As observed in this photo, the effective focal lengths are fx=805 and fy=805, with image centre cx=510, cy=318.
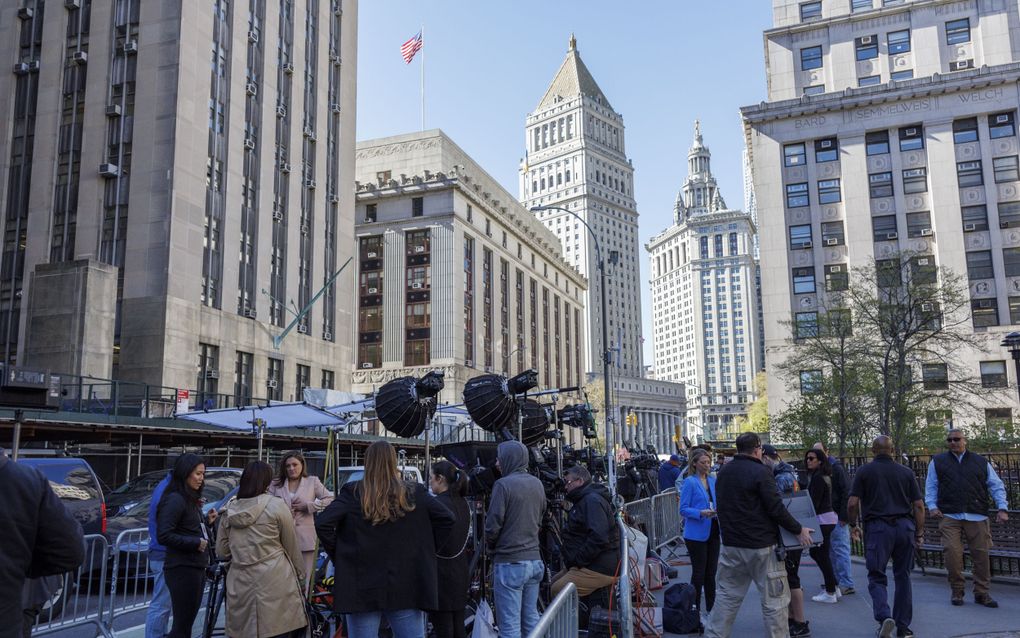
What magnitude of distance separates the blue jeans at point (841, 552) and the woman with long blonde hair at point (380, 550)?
728 cm

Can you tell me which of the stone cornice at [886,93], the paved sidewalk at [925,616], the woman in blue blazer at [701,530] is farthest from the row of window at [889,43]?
the woman in blue blazer at [701,530]

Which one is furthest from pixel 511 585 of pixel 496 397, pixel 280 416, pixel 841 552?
pixel 280 416

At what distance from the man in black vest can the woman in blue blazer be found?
8.98 feet

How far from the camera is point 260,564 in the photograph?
19.4 ft

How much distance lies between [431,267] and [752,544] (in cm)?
6947

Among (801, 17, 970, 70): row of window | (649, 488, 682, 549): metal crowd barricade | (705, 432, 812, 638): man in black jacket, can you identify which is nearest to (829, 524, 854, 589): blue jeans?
(705, 432, 812, 638): man in black jacket

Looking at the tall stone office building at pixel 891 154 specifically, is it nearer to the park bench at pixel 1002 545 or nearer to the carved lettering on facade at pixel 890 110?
the carved lettering on facade at pixel 890 110

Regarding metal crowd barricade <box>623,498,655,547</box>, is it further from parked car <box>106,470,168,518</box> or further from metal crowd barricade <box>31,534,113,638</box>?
parked car <box>106,470,168,518</box>

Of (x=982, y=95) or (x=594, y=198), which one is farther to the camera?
(x=594, y=198)

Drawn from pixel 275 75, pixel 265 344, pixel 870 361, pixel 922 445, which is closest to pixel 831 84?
pixel 870 361

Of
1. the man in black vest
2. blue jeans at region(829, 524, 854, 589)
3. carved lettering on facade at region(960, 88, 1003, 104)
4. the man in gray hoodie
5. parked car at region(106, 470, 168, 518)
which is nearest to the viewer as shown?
the man in gray hoodie

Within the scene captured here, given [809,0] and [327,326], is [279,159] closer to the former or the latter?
[327,326]

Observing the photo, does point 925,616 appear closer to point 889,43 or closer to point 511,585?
point 511,585

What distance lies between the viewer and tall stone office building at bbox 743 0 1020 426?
49.1 m
